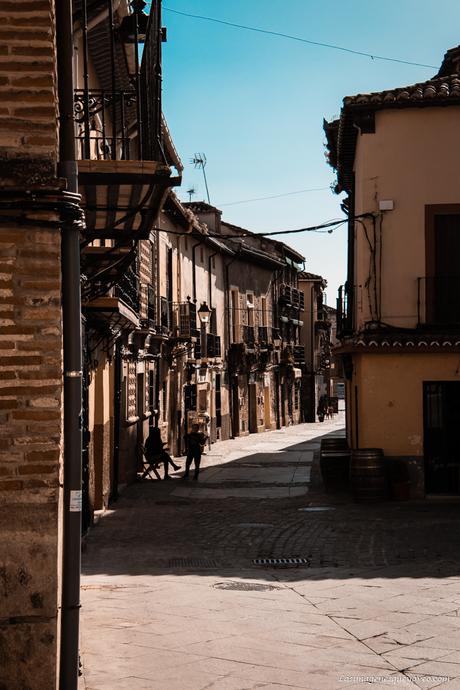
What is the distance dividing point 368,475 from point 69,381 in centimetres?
1177

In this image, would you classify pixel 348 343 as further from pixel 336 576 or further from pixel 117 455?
pixel 336 576

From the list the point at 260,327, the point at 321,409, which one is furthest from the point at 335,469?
the point at 321,409

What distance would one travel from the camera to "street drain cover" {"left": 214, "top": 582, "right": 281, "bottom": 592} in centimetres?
1002

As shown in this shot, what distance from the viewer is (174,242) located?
27875 millimetres

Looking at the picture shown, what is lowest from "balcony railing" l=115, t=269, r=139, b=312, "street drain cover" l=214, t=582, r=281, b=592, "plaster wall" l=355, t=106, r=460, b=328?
"street drain cover" l=214, t=582, r=281, b=592

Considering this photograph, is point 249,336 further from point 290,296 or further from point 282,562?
point 282,562

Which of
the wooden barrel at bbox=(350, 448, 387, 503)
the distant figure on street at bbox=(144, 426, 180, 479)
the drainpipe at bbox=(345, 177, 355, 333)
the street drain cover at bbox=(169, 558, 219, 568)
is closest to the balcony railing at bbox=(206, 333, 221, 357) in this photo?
the drainpipe at bbox=(345, 177, 355, 333)

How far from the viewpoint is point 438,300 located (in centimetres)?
1750

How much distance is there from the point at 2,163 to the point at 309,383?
50.4 m

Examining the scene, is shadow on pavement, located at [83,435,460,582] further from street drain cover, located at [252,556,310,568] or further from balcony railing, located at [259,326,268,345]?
balcony railing, located at [259,326,268,345]

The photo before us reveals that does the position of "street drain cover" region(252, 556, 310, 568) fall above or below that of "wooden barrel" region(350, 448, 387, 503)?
below

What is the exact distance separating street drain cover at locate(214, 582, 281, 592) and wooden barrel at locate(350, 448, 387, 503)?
674 cm

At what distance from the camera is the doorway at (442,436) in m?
17.5

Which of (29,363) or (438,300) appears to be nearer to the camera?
(29,363)
